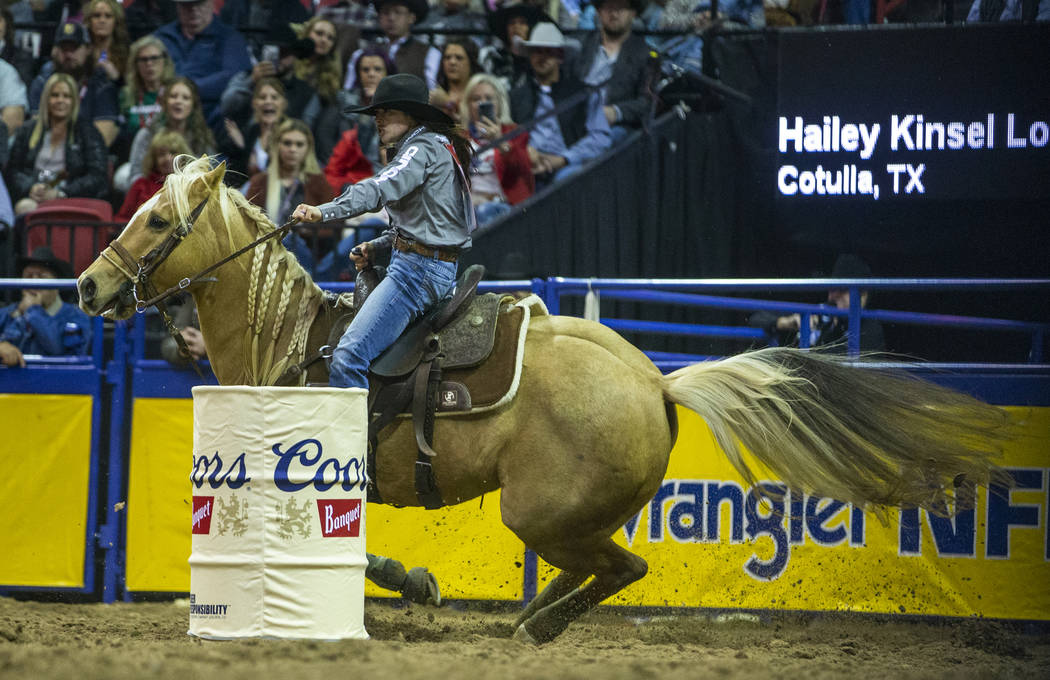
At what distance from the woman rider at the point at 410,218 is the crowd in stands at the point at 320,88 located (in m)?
2.96

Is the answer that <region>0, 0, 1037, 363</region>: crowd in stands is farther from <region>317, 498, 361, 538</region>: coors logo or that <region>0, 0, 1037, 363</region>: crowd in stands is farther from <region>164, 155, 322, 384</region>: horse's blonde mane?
<region>317, 498, 361, 538</region>: coors logo

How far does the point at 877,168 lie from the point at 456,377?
3763mm

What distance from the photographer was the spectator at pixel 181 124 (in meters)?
10.2

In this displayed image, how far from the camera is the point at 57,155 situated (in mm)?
10523

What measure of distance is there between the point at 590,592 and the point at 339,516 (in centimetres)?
136

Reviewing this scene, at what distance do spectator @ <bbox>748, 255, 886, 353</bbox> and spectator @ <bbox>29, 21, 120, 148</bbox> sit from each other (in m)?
6.27

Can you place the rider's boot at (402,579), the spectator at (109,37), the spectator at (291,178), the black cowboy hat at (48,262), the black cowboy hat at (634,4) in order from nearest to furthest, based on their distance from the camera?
the rider's boot at (402,579) → the black cowboy hat at (48,262) → the spectator at (291,178) → the black cowboy hat at (634,4) → the spectator at (109,37)

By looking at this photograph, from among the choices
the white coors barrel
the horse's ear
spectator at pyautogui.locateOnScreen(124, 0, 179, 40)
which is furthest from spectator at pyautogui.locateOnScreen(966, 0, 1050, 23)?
spectator at pyautogui.locateOnScreen(124, 0, 179, 40)

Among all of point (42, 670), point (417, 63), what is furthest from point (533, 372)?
point (417, 63)

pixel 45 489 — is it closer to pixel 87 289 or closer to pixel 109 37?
pixel 87 289

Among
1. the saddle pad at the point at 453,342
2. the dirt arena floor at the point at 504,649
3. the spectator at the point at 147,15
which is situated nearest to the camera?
the dirt arena floor at the point at 504,649

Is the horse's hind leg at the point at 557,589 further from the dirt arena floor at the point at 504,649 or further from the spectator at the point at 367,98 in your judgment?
the spectator at the point at 367,98

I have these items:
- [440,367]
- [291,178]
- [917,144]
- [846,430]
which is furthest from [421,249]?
[291,178]

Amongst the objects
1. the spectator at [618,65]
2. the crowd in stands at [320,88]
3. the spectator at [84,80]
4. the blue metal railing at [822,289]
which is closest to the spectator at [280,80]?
the crowd in stands at [320,88]
